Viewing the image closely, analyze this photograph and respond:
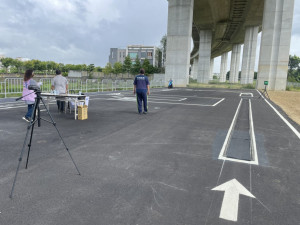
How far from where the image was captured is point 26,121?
26.8 feet

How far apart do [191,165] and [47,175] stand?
2.64 m

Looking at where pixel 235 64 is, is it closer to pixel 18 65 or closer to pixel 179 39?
pixel 179 39

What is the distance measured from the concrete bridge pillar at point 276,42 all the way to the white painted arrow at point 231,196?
37.9 meters

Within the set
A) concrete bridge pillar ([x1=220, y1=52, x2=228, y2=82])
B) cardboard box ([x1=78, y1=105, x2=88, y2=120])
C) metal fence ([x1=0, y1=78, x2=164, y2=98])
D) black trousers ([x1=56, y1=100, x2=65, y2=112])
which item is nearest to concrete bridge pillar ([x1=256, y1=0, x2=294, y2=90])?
metal fence ([x1=0, y1=78, x2=164, y2=98])

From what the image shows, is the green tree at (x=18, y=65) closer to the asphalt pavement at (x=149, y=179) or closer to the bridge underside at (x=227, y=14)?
the bridge underside at (x=227, y=14)

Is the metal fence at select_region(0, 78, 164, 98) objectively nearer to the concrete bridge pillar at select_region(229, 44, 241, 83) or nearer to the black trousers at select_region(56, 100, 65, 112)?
the black trousers at select_region(56, 100, 65, 112)

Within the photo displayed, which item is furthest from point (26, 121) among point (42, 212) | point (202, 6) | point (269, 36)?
point (202, 6)

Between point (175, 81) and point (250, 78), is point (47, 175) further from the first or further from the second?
point (250, 78)

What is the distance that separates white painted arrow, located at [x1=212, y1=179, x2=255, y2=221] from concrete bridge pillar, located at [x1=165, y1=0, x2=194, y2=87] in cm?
3747

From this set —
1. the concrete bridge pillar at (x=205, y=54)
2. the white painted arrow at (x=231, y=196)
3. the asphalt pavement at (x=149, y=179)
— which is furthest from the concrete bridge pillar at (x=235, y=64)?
the white painted arrow at (x=231, y=196)

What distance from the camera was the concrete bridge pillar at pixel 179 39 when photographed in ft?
125

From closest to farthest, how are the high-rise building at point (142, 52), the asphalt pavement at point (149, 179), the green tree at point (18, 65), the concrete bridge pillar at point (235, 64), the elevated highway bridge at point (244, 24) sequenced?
the asphalt pavement at point (149, 179) → the elevated highway bridge at point (244, 24) → the concrete bridge pillar at point (235, 64) → the green tree at point (18, 65) → the high-rise building at point (142, 52)

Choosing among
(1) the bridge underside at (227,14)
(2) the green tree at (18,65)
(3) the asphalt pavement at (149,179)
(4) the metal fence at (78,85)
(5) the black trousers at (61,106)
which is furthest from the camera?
(2) the green tree at (18,65)

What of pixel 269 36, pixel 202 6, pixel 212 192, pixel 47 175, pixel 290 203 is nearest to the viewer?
pixel 290 203
